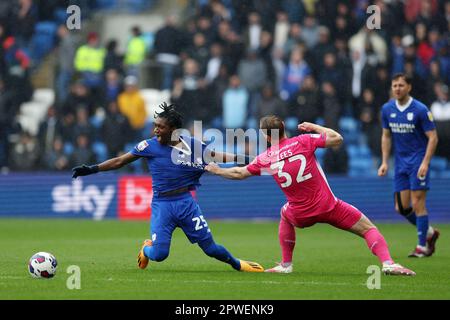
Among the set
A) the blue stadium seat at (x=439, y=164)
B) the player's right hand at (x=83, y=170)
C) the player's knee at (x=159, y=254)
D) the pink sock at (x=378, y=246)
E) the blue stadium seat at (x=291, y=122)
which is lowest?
the blue stadium seat at (x=439, y=164)

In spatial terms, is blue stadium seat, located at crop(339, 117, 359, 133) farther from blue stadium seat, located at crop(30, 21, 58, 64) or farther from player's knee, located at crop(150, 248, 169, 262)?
player's knee, located at crop(150, 248, 169, 262)

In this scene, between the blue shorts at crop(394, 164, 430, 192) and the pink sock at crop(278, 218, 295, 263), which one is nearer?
the pink sock at crop(278, 218, 295, 263)

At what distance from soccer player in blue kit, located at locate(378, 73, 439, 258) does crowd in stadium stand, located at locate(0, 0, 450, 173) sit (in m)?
7.15

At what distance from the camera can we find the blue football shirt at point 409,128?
14.9m

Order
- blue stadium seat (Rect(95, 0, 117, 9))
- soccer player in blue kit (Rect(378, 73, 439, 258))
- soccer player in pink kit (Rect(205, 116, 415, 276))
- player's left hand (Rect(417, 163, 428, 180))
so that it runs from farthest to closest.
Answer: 1. blue stadium seat (Rect(95, 0, 117, 9))
2. soccer player in blue kit (Rect(378, 73, 439, 258))
3. player's left hand (Rect(417, 163, 428, 180))
4. soccer player in pink kit (Rect(205, 116, 415, 276))

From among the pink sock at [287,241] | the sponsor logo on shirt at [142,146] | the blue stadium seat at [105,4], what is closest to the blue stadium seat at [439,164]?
the blue stadium seat at [105,4]

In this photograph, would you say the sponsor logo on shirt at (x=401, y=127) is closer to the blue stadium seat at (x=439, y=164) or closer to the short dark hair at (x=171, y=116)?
the short dark hair at (x=171, y=116)

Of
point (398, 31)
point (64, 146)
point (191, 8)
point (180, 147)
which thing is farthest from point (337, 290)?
point (191, 8)

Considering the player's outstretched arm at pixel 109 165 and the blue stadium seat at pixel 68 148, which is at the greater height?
the player's outstretched arm at pixel 109 165

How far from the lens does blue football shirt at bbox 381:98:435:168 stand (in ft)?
48.9

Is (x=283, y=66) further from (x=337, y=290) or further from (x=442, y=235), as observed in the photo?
(x=337, y=290)

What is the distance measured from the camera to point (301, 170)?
467 inches

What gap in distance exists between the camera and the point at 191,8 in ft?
92.8

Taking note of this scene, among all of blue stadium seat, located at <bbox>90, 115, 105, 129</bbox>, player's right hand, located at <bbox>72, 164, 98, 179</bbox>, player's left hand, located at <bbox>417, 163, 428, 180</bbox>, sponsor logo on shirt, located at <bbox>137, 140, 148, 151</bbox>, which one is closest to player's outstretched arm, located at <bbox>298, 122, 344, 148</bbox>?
sponsor logo on shirt, located at <bbox>137, 140, 148, 151</bbox>
